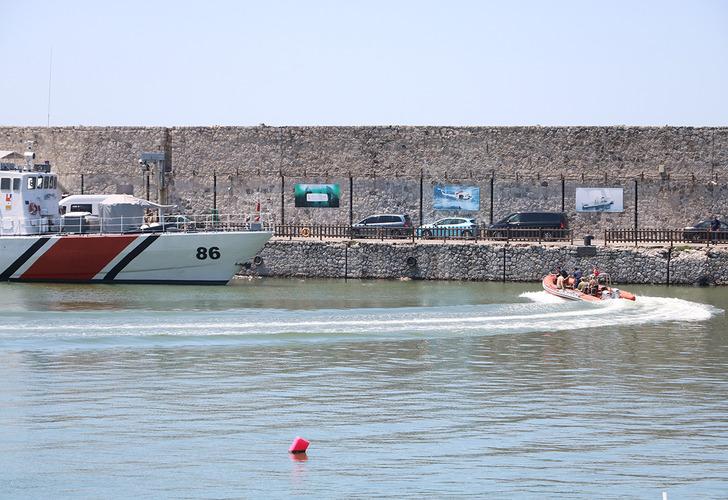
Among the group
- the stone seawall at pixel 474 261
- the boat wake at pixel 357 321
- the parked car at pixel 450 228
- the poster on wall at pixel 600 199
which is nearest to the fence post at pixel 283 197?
the parked car at pixel 450 228

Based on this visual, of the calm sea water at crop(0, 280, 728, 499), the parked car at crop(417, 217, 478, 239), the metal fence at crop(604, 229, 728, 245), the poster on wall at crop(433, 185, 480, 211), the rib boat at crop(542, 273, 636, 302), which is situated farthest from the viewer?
the poster on wall at crop(433, 185, 480, 211)

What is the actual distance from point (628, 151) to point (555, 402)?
35.7 m

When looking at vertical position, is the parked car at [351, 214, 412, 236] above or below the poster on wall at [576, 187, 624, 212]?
below

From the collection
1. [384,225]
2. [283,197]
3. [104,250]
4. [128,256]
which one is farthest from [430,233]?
[104,250]

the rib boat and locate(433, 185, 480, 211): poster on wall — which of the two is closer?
the rib boat

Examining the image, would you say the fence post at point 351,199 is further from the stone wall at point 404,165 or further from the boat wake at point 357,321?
the boat wake at point 357,321

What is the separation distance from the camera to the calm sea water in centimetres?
1606

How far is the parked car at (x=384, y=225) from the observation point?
5119 cm

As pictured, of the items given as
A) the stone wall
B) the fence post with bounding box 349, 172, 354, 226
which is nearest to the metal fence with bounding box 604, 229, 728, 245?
the stone wall

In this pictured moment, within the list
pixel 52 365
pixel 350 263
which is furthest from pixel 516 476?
pixel 350 263

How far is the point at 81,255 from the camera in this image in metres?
43.7

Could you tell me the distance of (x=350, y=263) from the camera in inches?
1908

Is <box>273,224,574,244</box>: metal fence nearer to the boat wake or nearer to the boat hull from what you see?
the boat hull

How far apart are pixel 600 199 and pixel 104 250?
69.6 ft
